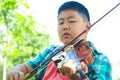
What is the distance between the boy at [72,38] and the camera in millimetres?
2314

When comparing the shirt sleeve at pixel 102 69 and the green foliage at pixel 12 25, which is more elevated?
the green foliage at pixel 12 25

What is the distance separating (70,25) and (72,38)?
0.10 m

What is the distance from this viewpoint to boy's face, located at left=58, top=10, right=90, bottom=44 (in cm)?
250

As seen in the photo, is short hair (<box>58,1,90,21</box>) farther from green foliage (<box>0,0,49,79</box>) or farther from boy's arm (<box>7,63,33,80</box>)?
green foliage (<box>0,0,49,79</box>)

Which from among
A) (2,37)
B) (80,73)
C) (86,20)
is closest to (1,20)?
(2,37)

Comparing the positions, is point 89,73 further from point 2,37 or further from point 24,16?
point 2,37

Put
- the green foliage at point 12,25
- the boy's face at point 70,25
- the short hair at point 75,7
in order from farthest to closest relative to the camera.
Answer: the green foliage at point 12,25 → the short hair at point 75,7 → the boy's face at point 70,25

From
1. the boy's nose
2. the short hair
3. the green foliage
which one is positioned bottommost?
the boy's nose

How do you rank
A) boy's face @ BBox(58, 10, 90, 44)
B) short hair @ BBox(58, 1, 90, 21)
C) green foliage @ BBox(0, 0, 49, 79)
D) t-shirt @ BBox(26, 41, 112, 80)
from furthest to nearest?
green foliage @ BBox(0, 0, 49, 79) < short hair @ BBox(58, 1, 90, 21) < boy's face @ BBox(58, 10, 90, 44) < t-shirt @ BBox(26, 41, 112, 80)

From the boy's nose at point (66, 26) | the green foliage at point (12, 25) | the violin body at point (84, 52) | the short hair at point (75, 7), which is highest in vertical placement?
the green foliage at point (12, 25)

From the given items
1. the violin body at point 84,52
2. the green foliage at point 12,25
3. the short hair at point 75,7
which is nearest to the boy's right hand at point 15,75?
the violin body at point 84,52

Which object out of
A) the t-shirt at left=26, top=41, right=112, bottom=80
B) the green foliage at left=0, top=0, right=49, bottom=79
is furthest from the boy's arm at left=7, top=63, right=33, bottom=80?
the green foliage at left=0, top=0, right=49, bottom=79

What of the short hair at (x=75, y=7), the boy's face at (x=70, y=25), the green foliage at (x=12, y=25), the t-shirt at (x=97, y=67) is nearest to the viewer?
the t-shirt at (x=97, y=67)

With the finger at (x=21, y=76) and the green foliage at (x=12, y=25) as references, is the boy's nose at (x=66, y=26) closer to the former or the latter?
the finger at (x=21, y=76)
